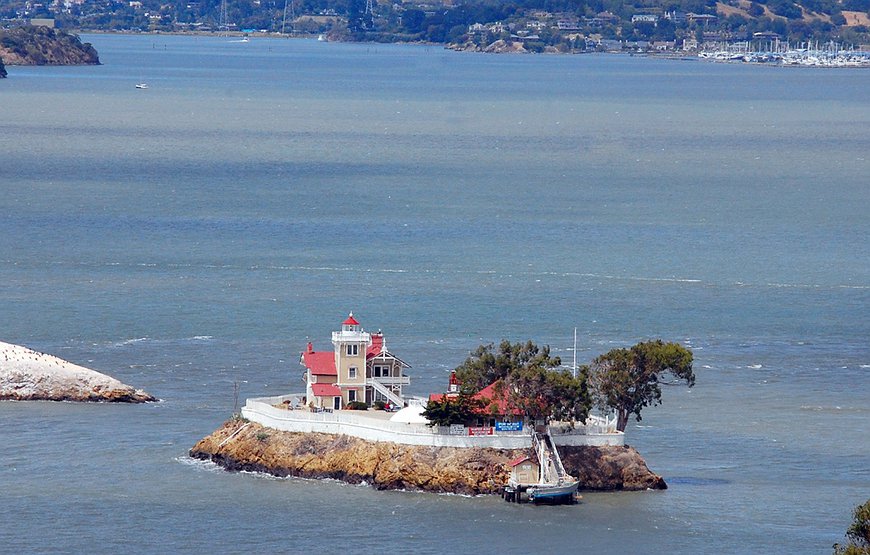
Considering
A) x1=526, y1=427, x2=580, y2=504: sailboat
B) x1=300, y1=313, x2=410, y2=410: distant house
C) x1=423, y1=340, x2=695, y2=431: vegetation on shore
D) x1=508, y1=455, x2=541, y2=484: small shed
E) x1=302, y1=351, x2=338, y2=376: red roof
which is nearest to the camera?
x1=526, y1=427, x2=580, y2=504: sailboat

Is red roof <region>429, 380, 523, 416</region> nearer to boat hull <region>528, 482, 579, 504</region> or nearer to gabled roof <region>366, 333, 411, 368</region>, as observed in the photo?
boat hull <region>528, 482, 579, 504</region>

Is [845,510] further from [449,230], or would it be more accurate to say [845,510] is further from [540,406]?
[449,230]

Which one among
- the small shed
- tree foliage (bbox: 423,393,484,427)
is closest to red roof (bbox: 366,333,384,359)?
tree foliage (bbox: 423,393,484,427)

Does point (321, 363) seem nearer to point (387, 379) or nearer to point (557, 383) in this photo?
point (387, 379)

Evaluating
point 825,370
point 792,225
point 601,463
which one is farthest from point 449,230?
point 601,463

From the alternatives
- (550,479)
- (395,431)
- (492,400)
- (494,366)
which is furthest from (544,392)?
(395,431)

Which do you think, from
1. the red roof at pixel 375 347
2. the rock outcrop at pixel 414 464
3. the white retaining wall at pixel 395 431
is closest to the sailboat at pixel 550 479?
the white retaining wall at pixel 395 431
